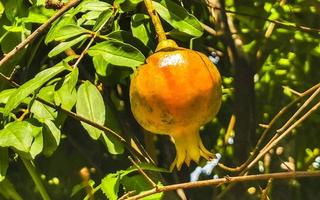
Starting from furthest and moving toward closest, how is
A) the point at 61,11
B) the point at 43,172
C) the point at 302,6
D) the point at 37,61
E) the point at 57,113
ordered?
1. the point at 43,172
2. the point at 302,6
3. the point at 37,61
4. the point at 57,113
5. the point at 61,11

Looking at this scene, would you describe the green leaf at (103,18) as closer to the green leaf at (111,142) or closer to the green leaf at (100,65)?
the green leaf at (100,65)

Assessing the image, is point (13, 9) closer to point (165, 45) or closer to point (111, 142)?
point (111, 142)

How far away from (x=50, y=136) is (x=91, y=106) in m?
0.10

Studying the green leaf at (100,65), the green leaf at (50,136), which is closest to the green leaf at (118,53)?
the green leaf at (100,65)

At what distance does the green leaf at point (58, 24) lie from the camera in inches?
46.5

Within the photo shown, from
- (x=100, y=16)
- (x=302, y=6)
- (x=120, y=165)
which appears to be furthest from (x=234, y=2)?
(x=100, y=16)

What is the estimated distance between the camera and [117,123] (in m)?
1.34

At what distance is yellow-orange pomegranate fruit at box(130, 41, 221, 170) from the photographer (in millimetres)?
963

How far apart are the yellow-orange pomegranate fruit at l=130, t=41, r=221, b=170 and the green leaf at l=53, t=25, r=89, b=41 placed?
0.22m

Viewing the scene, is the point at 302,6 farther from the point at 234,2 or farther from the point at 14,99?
the point at 14,99

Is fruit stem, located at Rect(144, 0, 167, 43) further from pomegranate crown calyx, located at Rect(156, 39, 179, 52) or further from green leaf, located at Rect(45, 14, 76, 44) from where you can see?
green leaf, located at Rect(45, 14, 76, 44)

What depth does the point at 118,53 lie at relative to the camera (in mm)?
1155

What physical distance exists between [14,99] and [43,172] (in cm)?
72

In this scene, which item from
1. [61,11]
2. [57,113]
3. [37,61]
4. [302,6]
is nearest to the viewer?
[61,11]
